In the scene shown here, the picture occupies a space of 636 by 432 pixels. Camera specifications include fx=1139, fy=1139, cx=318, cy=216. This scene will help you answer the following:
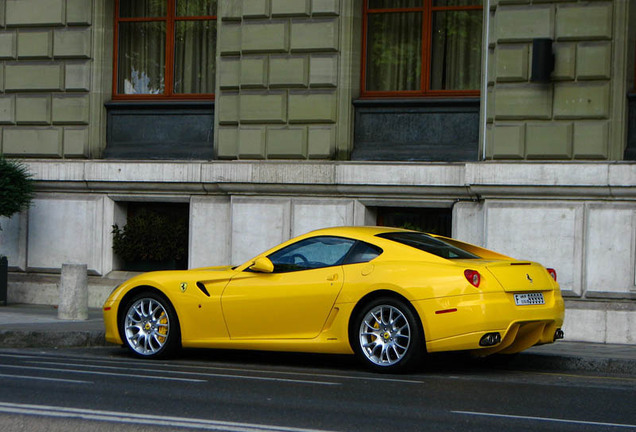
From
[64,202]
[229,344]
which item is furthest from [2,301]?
[229,344]

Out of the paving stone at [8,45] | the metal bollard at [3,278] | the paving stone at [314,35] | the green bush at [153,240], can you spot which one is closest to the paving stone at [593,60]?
the paving stone at [314,35]

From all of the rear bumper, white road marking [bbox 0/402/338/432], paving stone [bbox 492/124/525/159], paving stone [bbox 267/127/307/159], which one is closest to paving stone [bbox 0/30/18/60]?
paving stone [bbox 267/127/307/159]

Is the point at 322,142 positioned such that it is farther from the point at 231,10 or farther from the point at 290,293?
the point at 290,293

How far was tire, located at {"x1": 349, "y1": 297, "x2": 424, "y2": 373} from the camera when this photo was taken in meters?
10.5

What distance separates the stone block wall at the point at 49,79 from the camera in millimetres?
18625

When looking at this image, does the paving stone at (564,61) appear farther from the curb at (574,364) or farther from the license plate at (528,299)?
the license plate at (528,299)

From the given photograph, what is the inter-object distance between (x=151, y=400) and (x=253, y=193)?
906cm

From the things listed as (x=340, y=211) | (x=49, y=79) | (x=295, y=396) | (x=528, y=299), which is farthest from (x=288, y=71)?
(x=295, y=396)

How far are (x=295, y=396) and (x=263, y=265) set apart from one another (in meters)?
2.77

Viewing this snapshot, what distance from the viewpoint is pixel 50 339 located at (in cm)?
1355

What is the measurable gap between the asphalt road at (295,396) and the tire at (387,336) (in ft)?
0.53

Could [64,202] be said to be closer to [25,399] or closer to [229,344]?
[229,344]

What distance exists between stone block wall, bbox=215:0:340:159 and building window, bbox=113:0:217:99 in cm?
113

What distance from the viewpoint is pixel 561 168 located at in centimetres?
1516
